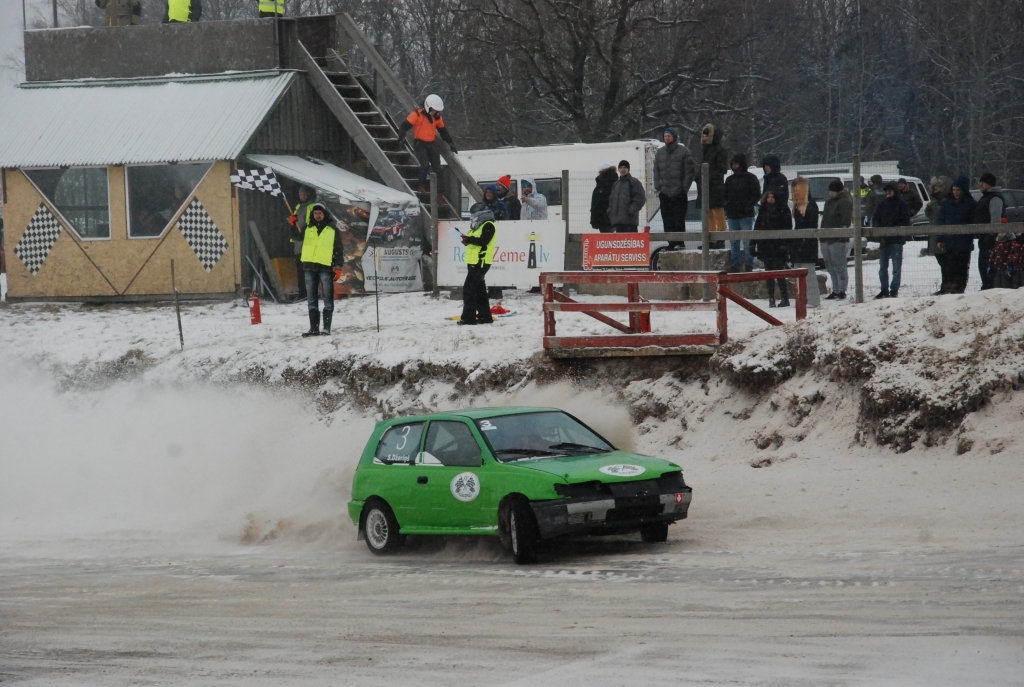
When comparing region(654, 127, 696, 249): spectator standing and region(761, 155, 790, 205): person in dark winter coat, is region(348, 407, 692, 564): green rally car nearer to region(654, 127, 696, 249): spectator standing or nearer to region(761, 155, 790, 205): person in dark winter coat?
region(761, 155, 790, 205): person in dark winter coat

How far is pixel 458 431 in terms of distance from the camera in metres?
11.9

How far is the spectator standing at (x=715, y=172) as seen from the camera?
819 inches

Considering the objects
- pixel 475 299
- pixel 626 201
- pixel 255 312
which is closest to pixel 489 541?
pixel 475 299

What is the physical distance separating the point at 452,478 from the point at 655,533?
5.85 feet

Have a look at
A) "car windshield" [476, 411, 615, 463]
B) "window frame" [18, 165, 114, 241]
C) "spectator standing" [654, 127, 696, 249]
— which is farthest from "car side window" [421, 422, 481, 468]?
"window frame" [18, 165, 114, 241]

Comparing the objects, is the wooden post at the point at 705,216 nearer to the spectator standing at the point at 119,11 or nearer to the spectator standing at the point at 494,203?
the spectator standing at the point at 494,203

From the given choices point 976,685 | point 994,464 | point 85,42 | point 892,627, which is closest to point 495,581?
point 892,627

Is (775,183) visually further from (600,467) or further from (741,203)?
(600,467)

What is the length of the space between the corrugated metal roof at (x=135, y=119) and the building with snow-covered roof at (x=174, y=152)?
0.10ft

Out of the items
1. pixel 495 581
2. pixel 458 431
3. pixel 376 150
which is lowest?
pixel 495 581

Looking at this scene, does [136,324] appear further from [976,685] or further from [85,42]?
[976,685]

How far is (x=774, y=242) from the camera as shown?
1948 centimetres

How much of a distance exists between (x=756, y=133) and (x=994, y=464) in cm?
4079

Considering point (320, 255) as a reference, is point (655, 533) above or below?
below
